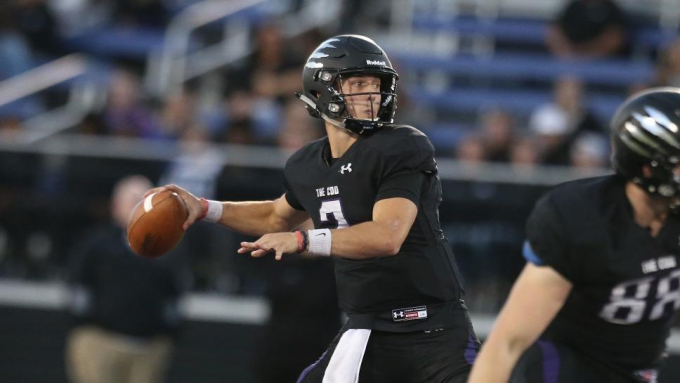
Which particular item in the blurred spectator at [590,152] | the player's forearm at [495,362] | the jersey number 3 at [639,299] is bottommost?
the blurred spectator at [590,152]

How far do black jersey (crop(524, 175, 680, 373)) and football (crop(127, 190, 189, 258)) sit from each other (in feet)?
5.31

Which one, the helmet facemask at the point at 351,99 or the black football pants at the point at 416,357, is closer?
the black football pants at the point at 416,357

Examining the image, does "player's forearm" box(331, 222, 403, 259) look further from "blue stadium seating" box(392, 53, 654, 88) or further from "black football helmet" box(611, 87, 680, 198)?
"blue stadium seating" box(392, 53, 654, 88)

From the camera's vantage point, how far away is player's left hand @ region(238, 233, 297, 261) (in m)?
3.66

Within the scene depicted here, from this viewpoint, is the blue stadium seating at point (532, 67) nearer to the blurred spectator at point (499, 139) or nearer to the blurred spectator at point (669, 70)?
the blurred spectator at point (669, 70)

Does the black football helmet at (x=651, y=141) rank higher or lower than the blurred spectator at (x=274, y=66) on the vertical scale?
higher

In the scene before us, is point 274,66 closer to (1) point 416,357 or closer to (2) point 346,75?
(2) point 346,75

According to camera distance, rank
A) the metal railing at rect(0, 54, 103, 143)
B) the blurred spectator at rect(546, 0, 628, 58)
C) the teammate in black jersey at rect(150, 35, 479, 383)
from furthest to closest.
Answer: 1. the metal railing at rect(0, 54, 103, 143)
2. the blurred spectator at rect(546, 0, 628, 58)
3. the teammate in black jersey at rect(150, 35, 479, 383)

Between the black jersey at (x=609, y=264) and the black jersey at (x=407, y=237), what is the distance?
835mm

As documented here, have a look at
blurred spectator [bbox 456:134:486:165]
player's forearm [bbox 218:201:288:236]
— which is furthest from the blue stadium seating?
player's forearm [bbox 218:201:288:236]

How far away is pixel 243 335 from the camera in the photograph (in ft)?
27.1

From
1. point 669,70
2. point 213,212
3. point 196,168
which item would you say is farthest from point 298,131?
point 213,212

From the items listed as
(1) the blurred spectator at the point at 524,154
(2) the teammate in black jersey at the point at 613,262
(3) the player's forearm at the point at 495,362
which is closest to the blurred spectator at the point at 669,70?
(1) the blurred spectator at the point at 524,154

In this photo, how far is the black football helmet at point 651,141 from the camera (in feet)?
10.4
